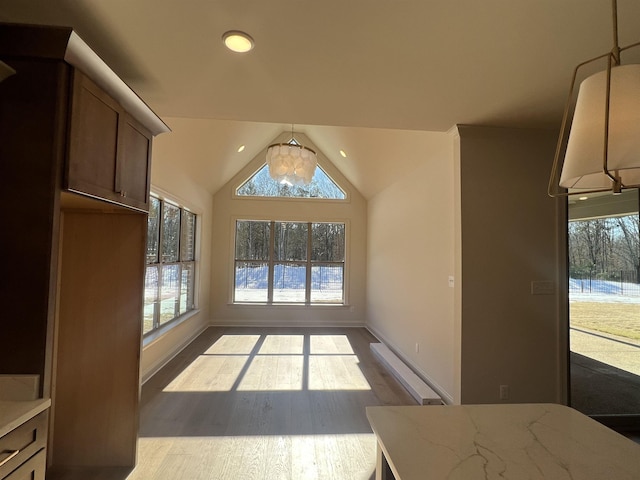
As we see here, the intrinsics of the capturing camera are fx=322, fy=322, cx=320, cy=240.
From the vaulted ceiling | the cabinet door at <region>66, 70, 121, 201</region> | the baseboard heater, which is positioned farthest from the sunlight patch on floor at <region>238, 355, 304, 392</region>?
the vaulted ceiling

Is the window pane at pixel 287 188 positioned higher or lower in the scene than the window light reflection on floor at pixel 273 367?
higher

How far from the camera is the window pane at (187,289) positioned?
16.8ft

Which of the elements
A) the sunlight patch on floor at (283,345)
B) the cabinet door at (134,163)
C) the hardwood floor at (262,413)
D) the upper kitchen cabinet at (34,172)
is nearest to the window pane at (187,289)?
the hardwood floor at (262,413)

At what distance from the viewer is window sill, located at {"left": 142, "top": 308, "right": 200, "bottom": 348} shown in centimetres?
373

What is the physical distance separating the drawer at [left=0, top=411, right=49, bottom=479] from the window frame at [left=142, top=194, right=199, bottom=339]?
172 cm

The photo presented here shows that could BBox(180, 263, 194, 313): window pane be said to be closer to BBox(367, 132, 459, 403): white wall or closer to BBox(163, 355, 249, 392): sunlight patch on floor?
BBox(163, 355, 249, 392): sunlight patch on floor

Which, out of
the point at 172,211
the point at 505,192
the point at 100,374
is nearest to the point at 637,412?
the point at 505,192

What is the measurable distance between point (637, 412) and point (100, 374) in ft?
14.0

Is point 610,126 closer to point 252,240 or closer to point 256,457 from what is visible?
point 256,457

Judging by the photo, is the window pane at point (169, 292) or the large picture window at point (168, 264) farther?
the window pane at point (169, 292)

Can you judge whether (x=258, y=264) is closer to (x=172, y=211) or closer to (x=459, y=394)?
(x=172, y=211)

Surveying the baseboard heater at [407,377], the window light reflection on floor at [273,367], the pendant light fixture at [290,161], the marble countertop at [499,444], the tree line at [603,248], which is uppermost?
the pendant light fixture at [290,161]

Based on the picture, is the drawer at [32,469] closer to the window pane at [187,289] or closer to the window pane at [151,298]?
the window pane at [151,298]

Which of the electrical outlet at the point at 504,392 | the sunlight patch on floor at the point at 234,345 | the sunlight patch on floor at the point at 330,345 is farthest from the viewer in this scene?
the sunlight patch on floor at the point at 330,345
